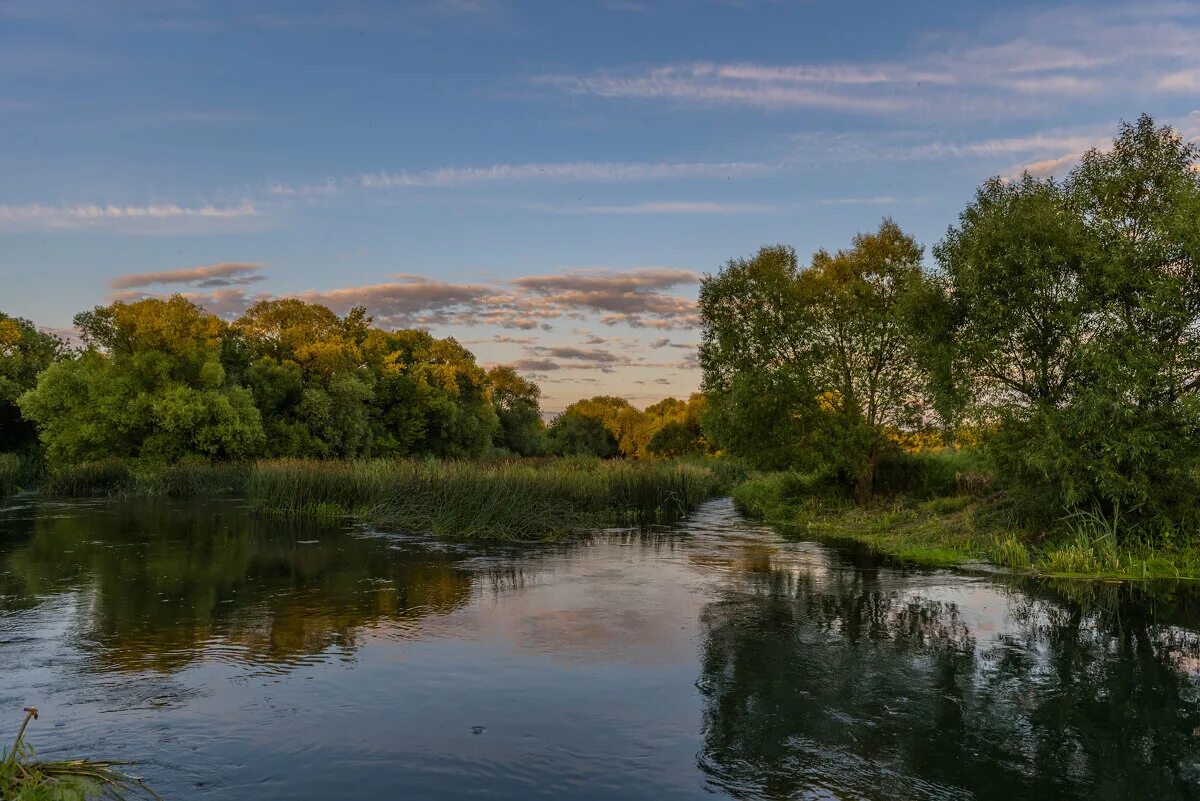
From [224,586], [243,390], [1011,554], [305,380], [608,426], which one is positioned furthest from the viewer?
[608,426]

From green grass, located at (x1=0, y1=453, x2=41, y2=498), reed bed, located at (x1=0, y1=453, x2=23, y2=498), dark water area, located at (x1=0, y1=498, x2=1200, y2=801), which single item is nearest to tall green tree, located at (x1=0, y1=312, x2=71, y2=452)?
green grass, located at (x1=0, y1=453, x2=41, y2=498)

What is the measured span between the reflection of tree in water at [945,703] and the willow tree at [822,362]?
13.7m

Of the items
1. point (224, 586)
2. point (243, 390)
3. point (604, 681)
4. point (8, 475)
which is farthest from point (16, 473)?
point (604, 681)

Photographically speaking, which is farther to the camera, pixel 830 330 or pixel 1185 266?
pixel 830 330

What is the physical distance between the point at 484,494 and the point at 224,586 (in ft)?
32.3

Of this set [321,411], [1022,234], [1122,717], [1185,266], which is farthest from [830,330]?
[321,411]

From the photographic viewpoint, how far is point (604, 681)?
9.35 m

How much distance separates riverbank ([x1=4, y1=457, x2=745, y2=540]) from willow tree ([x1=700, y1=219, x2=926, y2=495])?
4479 mm

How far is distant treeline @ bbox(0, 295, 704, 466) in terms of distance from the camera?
4456 centimetres

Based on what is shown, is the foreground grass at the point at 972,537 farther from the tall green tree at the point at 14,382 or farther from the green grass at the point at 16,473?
the tall green tree at the point at 14,382

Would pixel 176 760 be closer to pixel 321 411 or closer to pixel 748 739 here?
pixel 748 739

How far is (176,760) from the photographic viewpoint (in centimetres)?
688

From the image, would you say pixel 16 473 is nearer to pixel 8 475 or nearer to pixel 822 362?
pixel 8 475

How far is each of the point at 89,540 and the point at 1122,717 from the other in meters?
23.0
